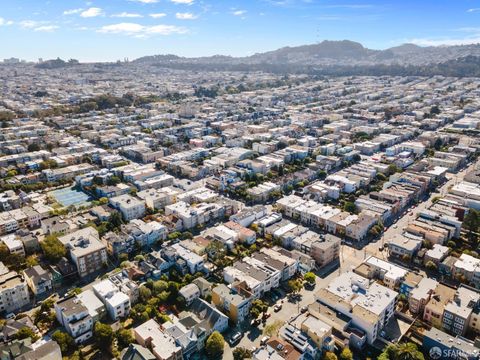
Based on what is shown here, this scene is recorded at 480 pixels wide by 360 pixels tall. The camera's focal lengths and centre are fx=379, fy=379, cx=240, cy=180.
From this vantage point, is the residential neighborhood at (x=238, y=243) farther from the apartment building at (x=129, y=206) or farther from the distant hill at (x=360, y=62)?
the distant hill at (x=360, y=62)

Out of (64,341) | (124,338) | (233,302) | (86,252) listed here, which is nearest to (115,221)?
(86,252)

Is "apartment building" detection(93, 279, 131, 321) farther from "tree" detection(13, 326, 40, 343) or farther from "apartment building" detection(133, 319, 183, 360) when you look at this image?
"tree" detection(13, 326, 40, 343)

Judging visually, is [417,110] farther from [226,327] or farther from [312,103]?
[226,327]

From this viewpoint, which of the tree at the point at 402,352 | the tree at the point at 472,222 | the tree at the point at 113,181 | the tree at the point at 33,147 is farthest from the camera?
the tree at the point at 33,147

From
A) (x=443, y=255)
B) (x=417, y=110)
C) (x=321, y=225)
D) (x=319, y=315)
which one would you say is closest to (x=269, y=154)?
(x=321, y=225)

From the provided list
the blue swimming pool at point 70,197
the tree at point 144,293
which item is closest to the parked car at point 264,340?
the tree at point 144,293

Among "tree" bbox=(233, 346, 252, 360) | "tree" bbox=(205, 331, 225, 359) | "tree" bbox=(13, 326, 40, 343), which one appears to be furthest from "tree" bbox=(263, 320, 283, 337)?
"tree" bbox=(13, 326, 40, 343)

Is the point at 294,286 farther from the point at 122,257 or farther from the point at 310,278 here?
the point at 122,257
